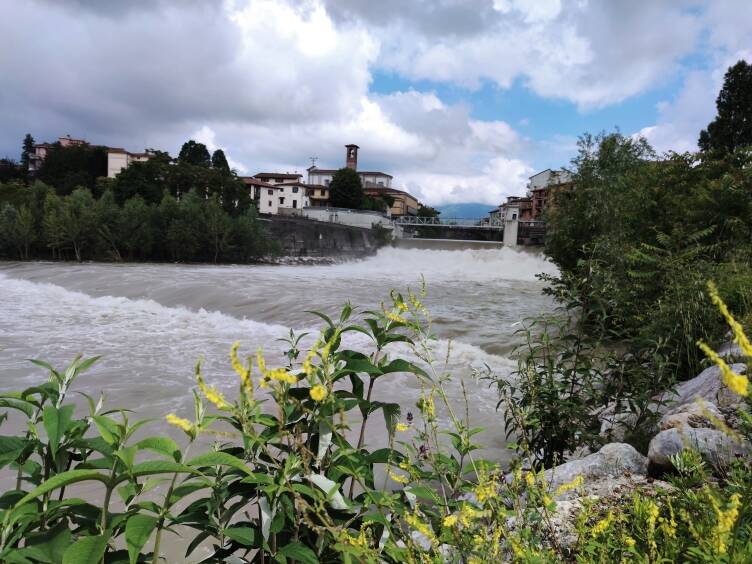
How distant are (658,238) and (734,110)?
118 feet

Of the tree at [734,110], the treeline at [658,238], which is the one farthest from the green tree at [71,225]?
the tree at [734,110]

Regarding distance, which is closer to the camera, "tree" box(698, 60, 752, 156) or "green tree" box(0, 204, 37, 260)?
"tree" box(698, 60, 752, 156)

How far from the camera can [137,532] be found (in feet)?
3.28

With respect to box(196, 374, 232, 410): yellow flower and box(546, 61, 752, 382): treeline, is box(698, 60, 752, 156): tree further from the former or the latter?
box(196, 374, 232, 410): yellow flower

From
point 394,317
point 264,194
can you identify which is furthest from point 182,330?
point 264,194

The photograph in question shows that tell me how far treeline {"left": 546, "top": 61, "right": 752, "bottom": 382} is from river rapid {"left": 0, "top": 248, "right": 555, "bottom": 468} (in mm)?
1897

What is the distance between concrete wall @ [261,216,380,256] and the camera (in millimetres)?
50812

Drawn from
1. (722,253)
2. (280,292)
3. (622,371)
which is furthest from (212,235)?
(622,371)

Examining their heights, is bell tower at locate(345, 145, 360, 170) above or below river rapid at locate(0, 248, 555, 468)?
above

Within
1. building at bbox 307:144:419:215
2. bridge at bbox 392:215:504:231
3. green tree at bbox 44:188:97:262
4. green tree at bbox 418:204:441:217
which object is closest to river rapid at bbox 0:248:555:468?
green tree at bbox 44:188:97:262

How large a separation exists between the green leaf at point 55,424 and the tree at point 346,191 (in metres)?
79.5

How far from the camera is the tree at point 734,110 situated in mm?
34812

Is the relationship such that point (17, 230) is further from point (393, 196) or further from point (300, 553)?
point (393, 196)

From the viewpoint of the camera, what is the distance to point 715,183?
32.8 feet
